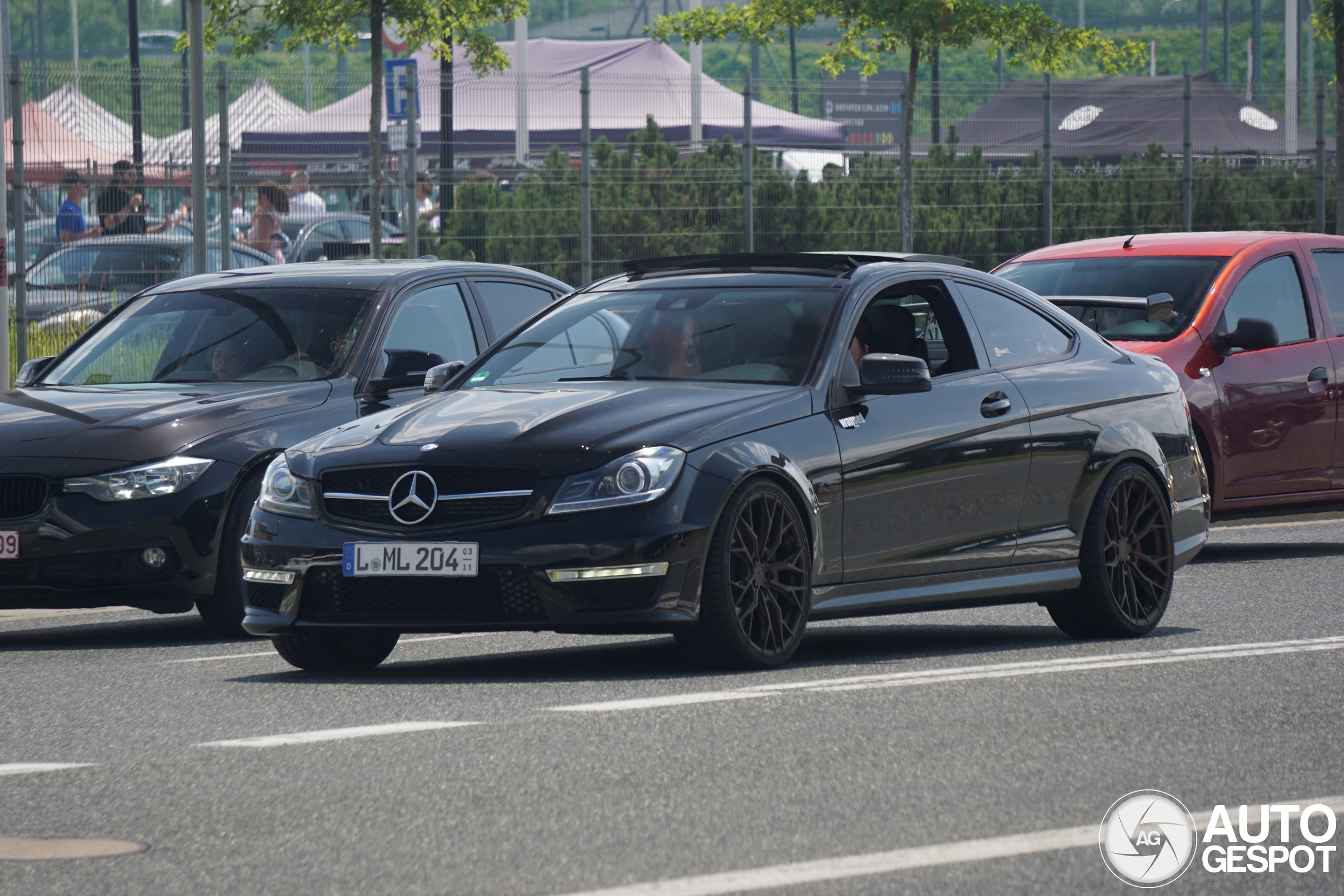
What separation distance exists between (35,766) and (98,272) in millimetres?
13729

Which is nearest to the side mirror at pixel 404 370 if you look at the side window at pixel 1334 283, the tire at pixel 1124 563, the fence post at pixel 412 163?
the tire at pixel 1124 563

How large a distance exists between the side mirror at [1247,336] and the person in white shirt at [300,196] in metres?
10.5

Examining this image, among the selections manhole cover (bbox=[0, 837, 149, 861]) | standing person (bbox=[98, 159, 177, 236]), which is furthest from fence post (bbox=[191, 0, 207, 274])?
manhole cover (bbox=[0, 837, 149, 861])

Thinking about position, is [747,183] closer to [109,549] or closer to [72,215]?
[72,215]

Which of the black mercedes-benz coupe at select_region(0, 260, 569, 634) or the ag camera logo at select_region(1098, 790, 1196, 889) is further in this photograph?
the black mercedes-benz coupe at select_region(0, 260, 569, 634)

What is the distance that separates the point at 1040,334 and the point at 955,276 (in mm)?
521

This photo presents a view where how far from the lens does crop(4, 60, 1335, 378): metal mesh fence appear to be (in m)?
19.1

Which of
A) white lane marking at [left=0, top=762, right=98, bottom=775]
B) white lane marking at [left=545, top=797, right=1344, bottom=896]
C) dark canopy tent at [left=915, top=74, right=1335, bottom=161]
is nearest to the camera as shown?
white lane marking at [left=545, top=797, right=1344, bottom=896]

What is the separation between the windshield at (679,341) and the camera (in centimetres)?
812

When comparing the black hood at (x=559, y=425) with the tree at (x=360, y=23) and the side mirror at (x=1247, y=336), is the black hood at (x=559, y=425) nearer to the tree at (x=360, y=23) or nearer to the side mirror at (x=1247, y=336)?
the side mirror at (x=1247, y=336)

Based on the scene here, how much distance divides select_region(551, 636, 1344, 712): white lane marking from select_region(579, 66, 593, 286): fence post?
12751mm

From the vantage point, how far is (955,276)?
29.4 ft

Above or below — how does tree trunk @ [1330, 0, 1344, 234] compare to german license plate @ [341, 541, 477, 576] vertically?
above

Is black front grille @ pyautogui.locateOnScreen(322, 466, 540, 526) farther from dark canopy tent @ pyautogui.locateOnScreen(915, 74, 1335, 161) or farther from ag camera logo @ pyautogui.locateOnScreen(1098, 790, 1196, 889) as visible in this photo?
dark canopy tent @ pyautogui.locateOnScreen(915, 74, 1335, 161)
